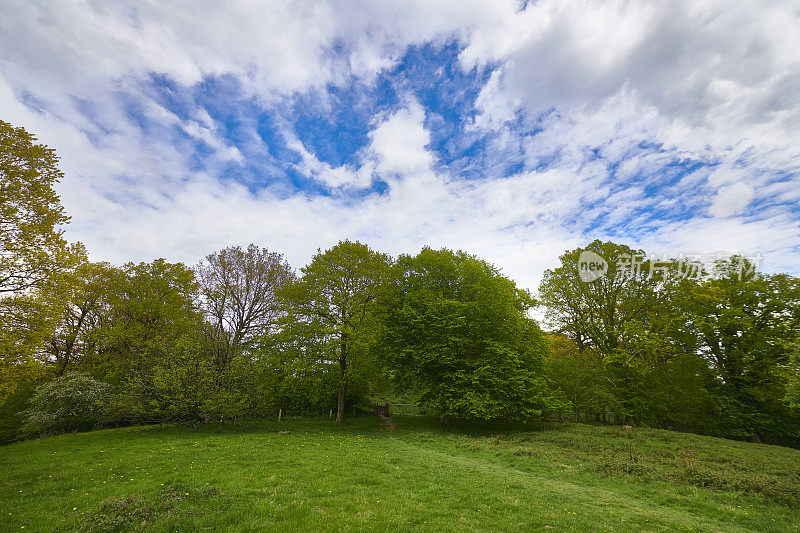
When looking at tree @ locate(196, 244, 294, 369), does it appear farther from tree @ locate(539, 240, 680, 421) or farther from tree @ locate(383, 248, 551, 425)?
tree @ locate(539, 240, 680, 421)

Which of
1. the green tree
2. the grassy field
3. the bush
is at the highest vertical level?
the green tree

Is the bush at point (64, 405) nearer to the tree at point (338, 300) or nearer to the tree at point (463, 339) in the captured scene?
the tree at point (338, 300)

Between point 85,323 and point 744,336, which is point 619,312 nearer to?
point 744,336

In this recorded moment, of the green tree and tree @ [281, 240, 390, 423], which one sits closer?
the green tree

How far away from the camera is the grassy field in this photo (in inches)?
302

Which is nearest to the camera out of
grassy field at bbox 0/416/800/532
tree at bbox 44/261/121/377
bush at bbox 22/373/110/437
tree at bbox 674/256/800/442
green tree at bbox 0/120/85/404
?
grassy field at bbox 0/416/800/532

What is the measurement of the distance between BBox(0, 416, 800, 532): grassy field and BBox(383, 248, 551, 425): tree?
439 centimetres

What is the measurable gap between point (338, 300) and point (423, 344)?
7.78 metres

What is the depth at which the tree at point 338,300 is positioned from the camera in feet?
76.1

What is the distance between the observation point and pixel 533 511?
27.7ft

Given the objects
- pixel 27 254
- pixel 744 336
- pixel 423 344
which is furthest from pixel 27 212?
pixel 744 336

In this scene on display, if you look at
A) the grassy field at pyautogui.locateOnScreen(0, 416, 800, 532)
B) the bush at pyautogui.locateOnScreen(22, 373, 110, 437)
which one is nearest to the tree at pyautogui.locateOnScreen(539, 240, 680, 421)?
the grassy field at pyautogui.locateOnScreen(0, 416, 800, 532)

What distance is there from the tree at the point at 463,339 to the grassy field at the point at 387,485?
4389 millimetres

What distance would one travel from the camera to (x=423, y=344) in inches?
998
